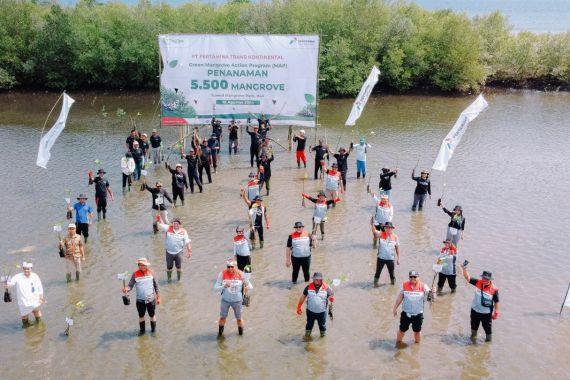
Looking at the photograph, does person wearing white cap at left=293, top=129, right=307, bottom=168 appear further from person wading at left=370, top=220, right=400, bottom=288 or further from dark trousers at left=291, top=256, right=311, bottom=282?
person wading at left=370, top=220, right=400, bottom=288

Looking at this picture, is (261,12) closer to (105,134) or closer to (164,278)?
(105,134)

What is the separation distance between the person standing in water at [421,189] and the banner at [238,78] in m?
8.24

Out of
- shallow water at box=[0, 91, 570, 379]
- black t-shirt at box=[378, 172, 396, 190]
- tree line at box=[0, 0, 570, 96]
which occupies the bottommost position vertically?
shallow water at box=[0, 91, 570, 379]

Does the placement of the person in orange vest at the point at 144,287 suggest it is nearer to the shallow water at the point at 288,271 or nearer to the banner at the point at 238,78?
the shallow water at the point at 288,271

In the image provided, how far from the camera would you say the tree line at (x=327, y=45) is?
41625 millimetres

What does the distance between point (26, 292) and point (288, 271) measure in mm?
5725

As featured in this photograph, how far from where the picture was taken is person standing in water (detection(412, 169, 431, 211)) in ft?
56.7

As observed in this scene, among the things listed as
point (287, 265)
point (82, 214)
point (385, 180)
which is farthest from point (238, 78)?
point (287, 265)

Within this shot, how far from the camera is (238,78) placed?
24375 mm

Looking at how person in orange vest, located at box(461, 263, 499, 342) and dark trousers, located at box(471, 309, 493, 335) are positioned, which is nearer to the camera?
person in orange vest, located at box(461, 263, 499, 342)

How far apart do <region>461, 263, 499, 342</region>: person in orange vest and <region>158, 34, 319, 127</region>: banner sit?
15.1 m

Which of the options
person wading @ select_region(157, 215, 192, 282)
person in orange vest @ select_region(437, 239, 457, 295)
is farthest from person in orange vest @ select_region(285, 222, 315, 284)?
person in orange vest @ select_region(437, 239, 457, 295)

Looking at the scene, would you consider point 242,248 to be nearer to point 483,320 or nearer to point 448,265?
point 448,265

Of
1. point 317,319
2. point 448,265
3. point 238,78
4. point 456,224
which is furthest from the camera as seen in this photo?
point 238,78
